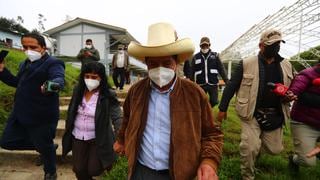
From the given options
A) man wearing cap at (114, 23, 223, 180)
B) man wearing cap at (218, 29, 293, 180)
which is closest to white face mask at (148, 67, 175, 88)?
man wearing cap at (114, 23, 223, 180)

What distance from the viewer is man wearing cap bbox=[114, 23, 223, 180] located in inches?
90.5

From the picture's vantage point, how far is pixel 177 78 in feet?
8.16

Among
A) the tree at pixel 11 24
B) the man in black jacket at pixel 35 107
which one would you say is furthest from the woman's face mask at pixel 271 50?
the tree at pixel 11 24

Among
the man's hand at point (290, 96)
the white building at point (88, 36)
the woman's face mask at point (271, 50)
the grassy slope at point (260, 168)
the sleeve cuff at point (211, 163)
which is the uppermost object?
the white building at point (88, 36)

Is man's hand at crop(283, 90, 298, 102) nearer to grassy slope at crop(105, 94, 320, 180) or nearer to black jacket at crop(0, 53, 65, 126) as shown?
grassy slope at crop(105, 94, 320, 180)

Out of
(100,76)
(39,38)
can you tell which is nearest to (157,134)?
(100,76)

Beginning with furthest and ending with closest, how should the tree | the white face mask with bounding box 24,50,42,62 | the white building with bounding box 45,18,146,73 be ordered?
the tree < the white building with bounding box 45,18,146,73 < the white face mask with bounding box 24,50,42,62

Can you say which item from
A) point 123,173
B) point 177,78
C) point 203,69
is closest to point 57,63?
point 123,173

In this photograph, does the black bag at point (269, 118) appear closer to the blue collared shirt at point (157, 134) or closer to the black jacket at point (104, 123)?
the black jacket at point (104, 123)

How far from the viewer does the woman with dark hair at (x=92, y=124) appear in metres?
3.73

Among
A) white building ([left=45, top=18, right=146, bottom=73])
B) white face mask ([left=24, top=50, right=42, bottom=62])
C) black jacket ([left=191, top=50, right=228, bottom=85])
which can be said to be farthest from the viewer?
white building ([left=45, top=18, right=146, bottom=73])

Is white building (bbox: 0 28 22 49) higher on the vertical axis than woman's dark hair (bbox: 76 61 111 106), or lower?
higher

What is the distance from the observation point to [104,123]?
12.3 ft

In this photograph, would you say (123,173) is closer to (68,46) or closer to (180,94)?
(180,94)
